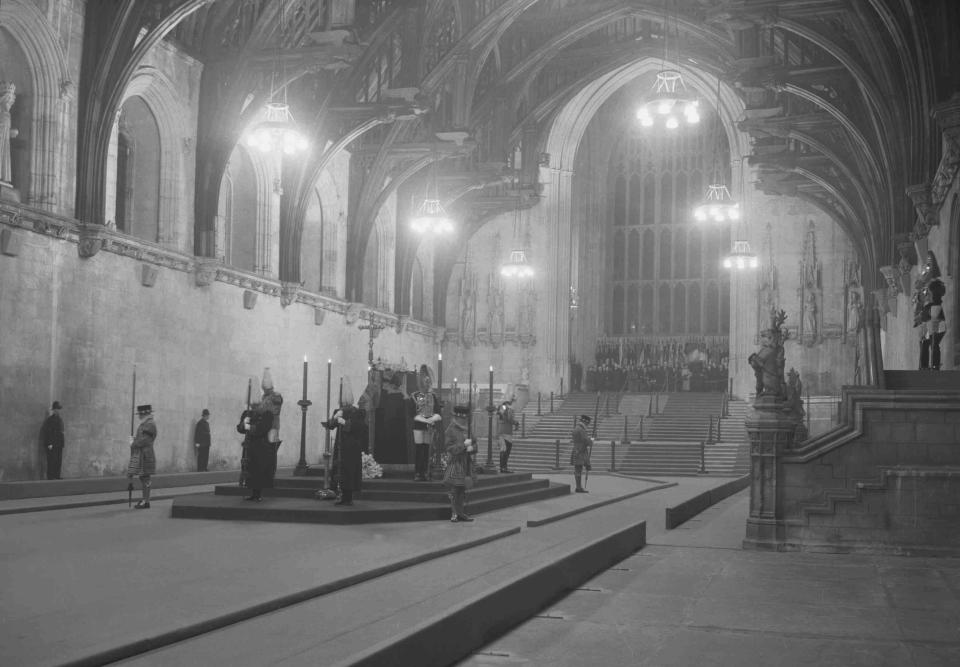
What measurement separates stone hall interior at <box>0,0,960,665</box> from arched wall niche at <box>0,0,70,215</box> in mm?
69

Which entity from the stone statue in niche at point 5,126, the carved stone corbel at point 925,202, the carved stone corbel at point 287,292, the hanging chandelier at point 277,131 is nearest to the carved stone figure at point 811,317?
the carved stone corbel at point 925,202

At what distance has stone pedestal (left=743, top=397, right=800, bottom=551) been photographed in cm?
1305

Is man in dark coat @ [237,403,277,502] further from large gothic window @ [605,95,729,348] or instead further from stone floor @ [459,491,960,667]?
large gothic window @ [605,95,729,348]

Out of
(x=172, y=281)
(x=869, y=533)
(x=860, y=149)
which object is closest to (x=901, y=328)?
(x=860, y=149)

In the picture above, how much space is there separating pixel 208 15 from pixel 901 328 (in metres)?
18.1

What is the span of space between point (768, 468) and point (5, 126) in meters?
15.0

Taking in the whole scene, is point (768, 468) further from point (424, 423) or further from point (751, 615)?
point (424, 423)

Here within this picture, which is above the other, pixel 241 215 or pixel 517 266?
pixel 241 215

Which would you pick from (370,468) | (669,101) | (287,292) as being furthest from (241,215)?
(370,468)

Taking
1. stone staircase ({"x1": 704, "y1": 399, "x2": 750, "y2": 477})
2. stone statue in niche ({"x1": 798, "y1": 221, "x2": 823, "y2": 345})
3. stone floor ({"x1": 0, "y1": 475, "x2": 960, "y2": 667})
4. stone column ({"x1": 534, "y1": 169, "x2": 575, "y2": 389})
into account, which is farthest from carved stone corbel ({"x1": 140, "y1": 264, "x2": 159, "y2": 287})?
stone statue in niche ({"x1": 798, "y1": 221, "x2": 823, "y2": 345})

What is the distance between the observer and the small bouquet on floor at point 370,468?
16.7 m

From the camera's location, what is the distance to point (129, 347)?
22984mm

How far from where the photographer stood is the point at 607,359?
144ft

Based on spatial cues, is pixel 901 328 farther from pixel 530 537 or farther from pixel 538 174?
pixel 538 174
